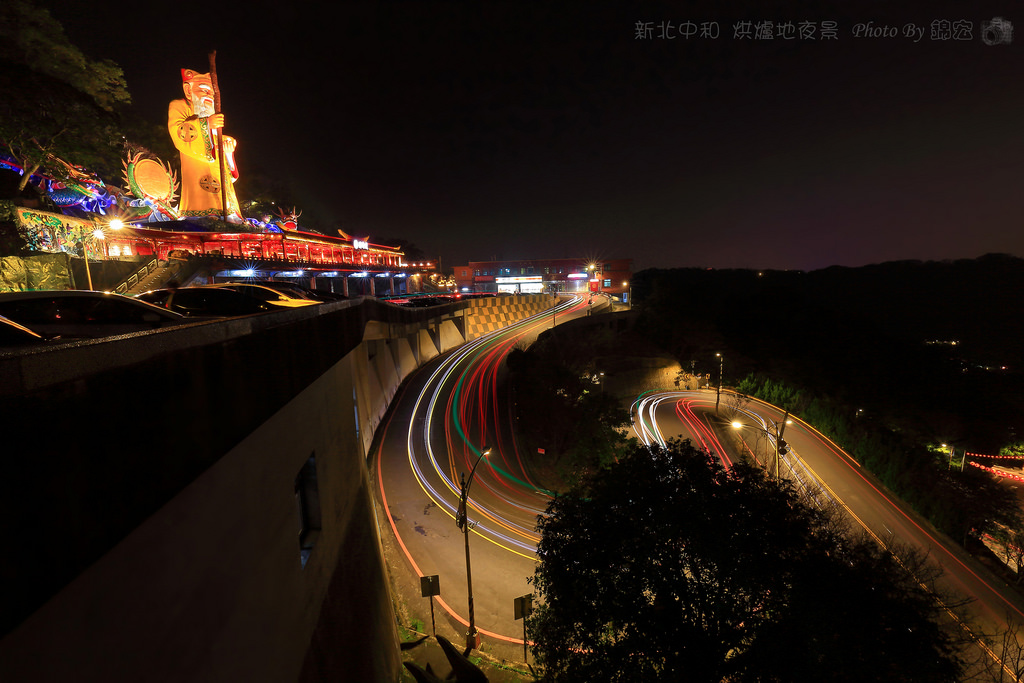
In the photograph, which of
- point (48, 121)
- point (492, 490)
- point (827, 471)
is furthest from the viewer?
point (827, 471)

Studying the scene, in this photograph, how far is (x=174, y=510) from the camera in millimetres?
2955

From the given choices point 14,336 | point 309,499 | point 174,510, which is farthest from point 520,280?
point 174,510

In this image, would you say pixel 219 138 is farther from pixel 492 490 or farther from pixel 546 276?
pixel 546 276

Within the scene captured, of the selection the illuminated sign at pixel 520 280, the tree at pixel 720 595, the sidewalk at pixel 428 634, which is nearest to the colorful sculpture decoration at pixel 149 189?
the sidewalk at pixel 428 634

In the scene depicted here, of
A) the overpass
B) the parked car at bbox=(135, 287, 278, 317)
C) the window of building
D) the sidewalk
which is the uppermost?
the parked car at bbox=(135, 287, 278, 317)

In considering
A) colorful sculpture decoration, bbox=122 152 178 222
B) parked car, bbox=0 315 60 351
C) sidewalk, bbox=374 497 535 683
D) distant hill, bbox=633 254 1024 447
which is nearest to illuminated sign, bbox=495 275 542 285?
distant hill, bbox=633 254 1024 447

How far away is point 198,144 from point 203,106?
3290 millimetres

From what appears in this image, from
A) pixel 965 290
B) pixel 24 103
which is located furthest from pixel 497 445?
pixel 965 290

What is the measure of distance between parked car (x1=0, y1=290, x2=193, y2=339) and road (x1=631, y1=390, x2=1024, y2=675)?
2092 cm

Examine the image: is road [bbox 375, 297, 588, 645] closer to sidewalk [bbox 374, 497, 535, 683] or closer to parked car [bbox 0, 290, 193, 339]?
sidewalk [bbox 374, 497, 535, 683]

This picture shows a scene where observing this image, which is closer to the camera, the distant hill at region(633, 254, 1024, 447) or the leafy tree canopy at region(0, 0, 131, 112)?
the leafy tree canopy at region(0, 0, 131, 112)

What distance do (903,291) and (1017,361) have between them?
29302mm

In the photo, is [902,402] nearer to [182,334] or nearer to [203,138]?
[182,334]

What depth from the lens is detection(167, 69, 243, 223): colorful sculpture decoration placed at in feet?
111
